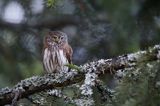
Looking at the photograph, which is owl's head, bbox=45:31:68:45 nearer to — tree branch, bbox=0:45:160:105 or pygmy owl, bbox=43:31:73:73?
pygmy owl, bbox=43:31:73:73

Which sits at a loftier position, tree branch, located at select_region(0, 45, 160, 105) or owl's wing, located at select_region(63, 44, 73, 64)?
owl's wing, located at select_region(63, 44, 73, 64)

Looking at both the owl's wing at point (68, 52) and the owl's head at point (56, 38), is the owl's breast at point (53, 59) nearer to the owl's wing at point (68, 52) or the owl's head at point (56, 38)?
the owl's wing at point (68, 52)

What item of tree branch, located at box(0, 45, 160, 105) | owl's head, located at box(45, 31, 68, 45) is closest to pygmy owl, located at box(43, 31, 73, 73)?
owl's head, located at box(45, 31, 68, 45)

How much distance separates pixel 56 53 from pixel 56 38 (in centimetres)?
30

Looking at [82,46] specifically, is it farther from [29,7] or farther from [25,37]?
[29,7]

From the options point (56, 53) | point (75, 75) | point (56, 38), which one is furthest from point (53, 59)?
point (75, 75)

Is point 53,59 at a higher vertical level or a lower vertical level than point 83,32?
lower

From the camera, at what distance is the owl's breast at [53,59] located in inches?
145

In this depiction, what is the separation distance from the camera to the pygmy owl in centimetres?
370

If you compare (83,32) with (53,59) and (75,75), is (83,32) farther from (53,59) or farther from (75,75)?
(75,75)

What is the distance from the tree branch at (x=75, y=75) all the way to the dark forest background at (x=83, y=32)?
893 millimetres

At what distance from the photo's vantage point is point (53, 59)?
3.75m

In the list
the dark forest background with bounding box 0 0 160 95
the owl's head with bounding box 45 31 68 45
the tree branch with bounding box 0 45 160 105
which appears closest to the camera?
the tree branch with bounding box 0 45 160 105

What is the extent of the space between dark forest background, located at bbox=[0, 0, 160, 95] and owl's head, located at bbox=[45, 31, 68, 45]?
136mm
